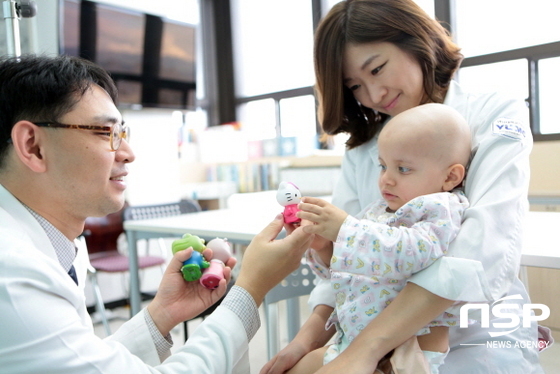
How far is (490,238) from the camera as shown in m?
1.00

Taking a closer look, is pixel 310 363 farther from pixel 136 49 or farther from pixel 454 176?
pixel 136 49

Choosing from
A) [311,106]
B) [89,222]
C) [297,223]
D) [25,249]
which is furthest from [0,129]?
[311,106]

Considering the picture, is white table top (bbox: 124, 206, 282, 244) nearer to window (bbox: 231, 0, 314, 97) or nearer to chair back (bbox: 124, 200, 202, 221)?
chair back (bbox: 124, 200, 202, 221)

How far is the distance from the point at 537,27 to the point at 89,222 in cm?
384

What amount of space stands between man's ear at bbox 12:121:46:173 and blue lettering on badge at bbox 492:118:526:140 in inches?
39.9

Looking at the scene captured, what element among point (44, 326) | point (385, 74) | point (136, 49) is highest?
point (136, 49)

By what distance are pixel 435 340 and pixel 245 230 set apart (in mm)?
1061

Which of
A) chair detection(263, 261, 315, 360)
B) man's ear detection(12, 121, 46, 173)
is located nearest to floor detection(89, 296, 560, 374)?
chair detection(263, 261, 315, 360)

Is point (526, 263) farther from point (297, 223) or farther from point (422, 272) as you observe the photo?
point (297, 223)

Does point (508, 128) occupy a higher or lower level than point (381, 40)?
lower

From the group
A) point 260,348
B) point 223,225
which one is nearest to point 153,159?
point 260,348

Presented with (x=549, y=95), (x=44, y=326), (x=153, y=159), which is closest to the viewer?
(x=44, y=326)

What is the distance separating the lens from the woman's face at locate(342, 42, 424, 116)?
51.7 inches

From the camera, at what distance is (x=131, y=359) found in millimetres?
873
